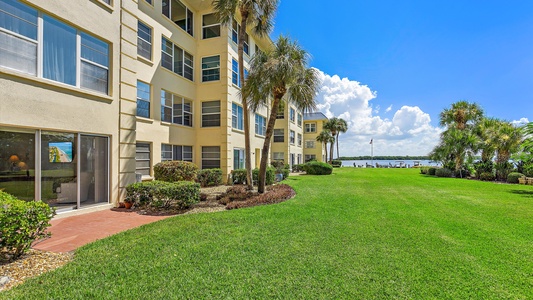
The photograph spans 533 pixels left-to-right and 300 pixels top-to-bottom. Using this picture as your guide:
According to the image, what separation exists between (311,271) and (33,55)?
31.1 feet

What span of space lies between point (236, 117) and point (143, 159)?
792 cm

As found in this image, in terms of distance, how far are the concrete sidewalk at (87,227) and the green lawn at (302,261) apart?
68cm

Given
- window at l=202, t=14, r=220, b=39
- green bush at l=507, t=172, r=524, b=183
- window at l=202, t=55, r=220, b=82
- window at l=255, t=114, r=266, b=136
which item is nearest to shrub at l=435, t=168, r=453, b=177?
green bush at l=507, t=172, r=524, b=183

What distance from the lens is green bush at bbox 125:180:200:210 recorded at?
29.9 feet

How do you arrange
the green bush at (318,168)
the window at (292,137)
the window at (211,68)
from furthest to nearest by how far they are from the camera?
the window at (292,137) → the green bush at (318,168) → the window at (211,68)

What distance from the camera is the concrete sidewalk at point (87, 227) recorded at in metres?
5.69

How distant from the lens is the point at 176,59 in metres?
16.0

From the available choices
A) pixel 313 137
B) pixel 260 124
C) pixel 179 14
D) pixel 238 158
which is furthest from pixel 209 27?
pixel 313 137

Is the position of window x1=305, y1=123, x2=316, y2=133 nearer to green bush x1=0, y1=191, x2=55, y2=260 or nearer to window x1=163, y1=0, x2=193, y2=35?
window x1=163, y1=0, x2=193, y2=35

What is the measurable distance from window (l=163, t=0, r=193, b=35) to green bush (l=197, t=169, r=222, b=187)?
32.2 ft

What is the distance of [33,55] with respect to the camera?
7.15 metres

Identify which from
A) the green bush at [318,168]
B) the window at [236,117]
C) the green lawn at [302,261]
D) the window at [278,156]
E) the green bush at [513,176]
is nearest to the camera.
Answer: the green lawn at [302,261]

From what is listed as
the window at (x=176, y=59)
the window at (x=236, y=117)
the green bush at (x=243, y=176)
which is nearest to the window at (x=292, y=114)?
the window at (x=236, y=117)

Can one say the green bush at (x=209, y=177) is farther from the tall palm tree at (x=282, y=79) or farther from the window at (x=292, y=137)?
the window at (x=292, y=137)
